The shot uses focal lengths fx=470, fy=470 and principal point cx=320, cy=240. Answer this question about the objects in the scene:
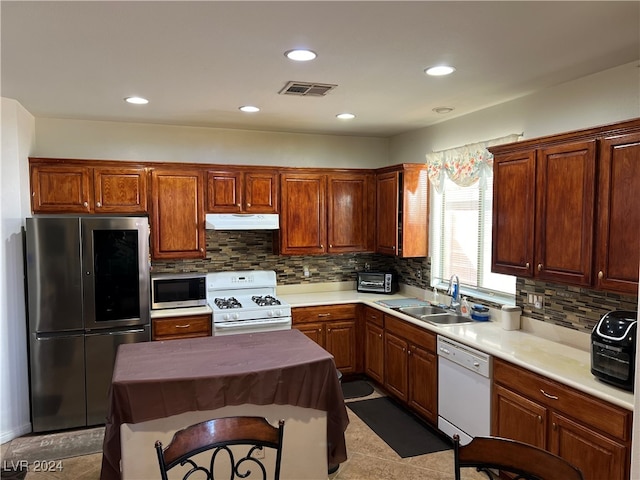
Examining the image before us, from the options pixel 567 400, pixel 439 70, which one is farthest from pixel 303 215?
pixel 567 400

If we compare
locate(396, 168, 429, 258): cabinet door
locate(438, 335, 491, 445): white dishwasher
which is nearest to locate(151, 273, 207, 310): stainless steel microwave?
locate(396, 168, 429, 258): cabinet door

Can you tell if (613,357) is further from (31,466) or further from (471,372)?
(31,466)

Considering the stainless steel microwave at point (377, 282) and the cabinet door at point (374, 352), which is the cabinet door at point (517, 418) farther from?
the stainless steel microwave at point (377, 282)

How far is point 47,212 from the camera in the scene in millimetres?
3986

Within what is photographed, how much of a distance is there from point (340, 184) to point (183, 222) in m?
1.63

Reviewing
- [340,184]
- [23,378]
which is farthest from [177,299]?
[340,184]

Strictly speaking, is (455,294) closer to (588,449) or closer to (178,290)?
(588,449)

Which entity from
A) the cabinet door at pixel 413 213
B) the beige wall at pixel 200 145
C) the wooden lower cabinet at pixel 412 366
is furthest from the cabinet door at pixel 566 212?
the beige wall at pixel 200 145

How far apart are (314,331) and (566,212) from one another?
2.57 meters

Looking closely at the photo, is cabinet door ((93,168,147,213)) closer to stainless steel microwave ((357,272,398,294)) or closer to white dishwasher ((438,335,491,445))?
stainless steel microwave ((357,272,398,294))

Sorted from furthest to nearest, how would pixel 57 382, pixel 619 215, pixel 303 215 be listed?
pixel 303 215 < pixel 57 382 < pixel 619 215

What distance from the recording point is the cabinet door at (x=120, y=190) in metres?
4.09

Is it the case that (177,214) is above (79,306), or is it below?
above

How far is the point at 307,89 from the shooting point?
10.5 feet
